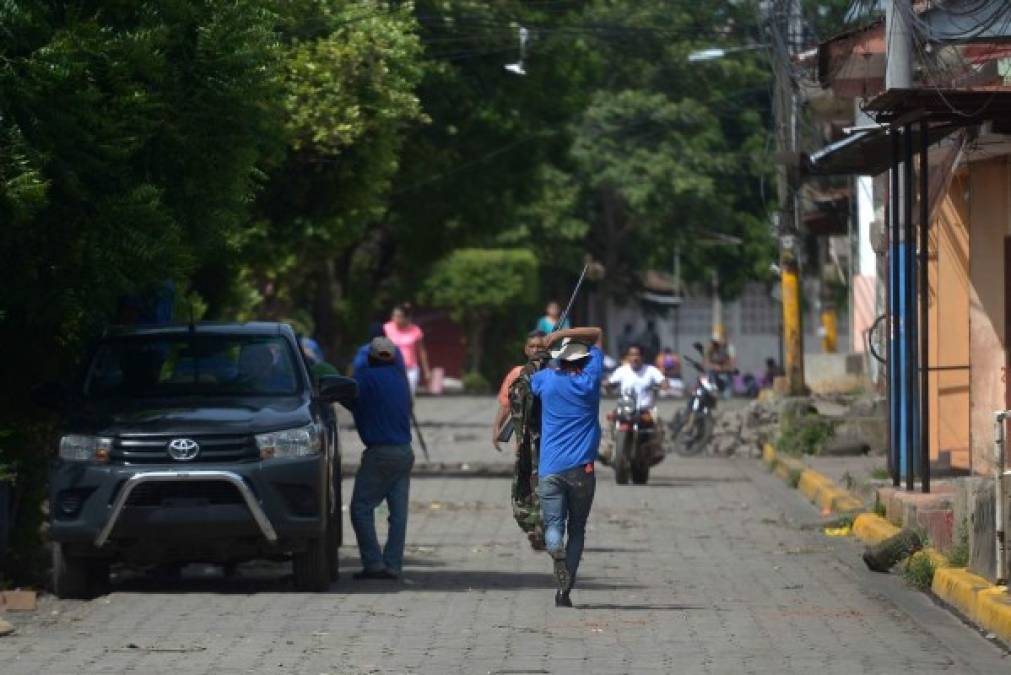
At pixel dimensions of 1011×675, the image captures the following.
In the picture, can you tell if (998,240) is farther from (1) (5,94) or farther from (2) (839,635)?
(1) (5,94)

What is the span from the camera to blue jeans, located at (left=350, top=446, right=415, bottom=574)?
50.1 feet

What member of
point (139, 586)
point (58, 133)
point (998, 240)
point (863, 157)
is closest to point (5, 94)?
point (58, 133)

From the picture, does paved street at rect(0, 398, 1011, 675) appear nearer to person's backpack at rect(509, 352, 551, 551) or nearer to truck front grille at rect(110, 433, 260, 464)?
person's backpack at rect(509, 352, 551, 551)

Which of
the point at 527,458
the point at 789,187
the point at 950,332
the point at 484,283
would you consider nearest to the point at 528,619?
the point at 527,458

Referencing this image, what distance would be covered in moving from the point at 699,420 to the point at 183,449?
1835 cm

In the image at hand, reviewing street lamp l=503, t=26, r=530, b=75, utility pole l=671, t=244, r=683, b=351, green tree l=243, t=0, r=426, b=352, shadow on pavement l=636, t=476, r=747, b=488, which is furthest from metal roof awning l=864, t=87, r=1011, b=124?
utility pole l=671, t=244, r=683, b=351

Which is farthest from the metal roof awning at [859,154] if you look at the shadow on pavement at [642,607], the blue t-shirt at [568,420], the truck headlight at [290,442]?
the truck headlight at [290,442]

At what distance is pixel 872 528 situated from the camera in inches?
701

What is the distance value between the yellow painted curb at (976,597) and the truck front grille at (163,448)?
4724mm

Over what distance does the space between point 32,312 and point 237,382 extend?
162 centimetres

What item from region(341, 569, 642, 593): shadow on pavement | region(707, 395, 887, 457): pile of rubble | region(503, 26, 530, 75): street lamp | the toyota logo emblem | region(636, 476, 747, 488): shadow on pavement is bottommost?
region(636, 476, 747, 488): shadow on pavement

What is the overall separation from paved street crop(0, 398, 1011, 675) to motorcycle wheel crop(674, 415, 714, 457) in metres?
12.3

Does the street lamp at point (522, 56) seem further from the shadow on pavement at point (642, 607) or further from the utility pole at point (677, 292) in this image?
the utility pole at point (677, 292)

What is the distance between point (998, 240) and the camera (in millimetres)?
21438
